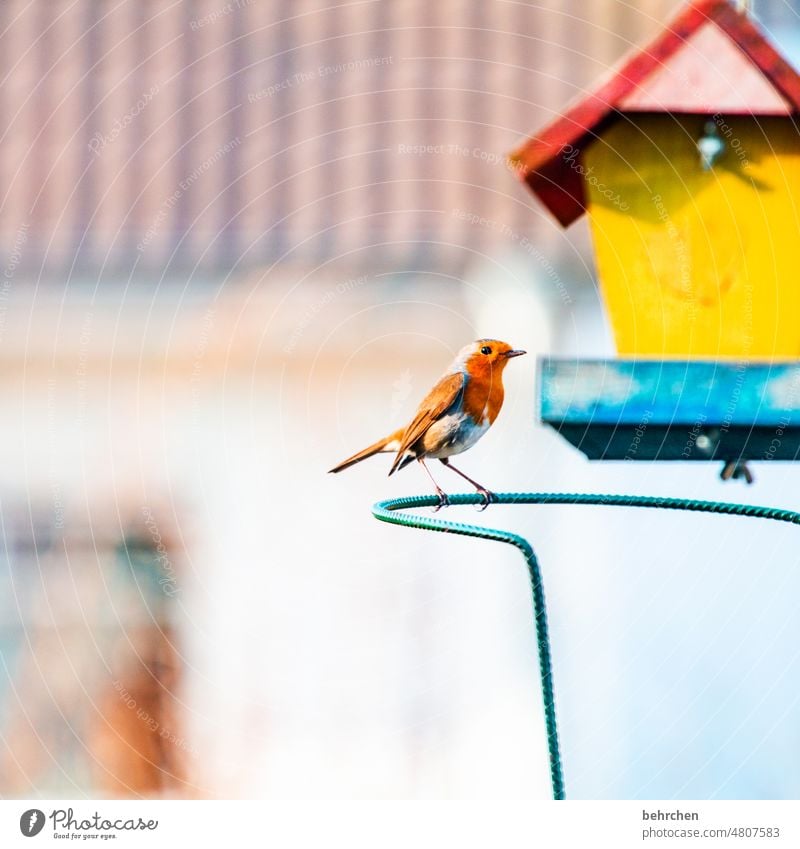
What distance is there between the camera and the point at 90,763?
1591 mm

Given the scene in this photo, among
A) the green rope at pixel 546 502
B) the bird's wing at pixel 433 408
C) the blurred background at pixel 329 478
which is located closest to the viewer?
the green rope at pixel 546 502

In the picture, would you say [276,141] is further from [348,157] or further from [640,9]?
[640,9]

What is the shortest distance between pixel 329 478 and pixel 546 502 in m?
0.98

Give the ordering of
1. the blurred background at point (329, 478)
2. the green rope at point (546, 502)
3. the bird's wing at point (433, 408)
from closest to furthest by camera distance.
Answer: the green rope at point (546, 502), the bird's wing at point (433, 408), the blurred background at point (329, 478)

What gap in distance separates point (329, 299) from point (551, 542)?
Result: 1.49ft

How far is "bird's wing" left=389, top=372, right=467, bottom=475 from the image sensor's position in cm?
82

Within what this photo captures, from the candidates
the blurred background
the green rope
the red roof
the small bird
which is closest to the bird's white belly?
the small bird

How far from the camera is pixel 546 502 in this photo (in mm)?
646

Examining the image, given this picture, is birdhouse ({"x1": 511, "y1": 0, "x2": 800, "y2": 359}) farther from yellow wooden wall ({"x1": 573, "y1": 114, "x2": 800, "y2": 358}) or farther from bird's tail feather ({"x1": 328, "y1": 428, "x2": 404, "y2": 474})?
bird's tail feather ({"x1": 328, "y1": 428, "x2": 404, "y2": 474})

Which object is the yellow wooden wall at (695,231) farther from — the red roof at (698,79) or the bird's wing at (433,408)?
the bird's wing at (433,408)

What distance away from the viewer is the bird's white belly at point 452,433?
32.4 inches

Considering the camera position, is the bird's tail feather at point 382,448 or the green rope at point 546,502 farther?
the bird's tail feather at point 382,448

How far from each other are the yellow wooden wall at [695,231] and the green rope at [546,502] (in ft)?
0.85

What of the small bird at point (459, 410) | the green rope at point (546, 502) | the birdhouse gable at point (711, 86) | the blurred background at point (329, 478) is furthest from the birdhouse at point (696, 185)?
the blurred background at point (329, 478)
